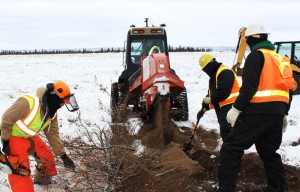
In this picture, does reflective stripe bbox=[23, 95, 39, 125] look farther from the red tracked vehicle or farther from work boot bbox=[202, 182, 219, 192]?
work boot bbox=[202, 182, 219, 192]

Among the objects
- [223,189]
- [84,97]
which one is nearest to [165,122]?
[223,189]

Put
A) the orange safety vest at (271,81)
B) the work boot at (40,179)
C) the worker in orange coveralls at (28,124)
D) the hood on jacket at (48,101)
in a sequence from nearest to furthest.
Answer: the orange safety vest at (271,81) < the worker in orange coveralls at (28,124) < the hood on jacket at (48,101) < the work boot at (40,179)

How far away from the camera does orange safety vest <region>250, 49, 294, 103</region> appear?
414cm

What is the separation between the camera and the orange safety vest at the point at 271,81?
4.14 metres

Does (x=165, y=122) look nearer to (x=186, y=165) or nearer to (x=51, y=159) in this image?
(x=186, y=165)

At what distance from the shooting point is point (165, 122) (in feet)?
24.9

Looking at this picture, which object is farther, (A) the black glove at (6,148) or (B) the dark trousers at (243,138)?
(A) the black glove at (6,148)

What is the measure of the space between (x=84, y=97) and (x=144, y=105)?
5739 mm

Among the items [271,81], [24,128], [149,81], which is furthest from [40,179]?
[271,81]

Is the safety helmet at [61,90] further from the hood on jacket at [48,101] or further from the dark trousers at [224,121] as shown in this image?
the dark trousers at [224,121]

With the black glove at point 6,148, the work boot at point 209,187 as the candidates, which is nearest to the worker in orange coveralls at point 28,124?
the black glove at point 6,148

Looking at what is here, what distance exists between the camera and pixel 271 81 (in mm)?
4152

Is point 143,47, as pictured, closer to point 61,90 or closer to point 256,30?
point 61,90

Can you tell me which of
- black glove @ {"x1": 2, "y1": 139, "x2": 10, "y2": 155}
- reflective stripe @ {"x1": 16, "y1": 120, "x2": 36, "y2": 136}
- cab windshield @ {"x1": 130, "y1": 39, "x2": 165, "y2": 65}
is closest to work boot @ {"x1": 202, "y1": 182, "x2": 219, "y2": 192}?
reflective stripe @ {"x1": 16, "y1": 120, "x2": 36, "y2": 136}
